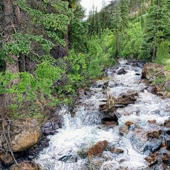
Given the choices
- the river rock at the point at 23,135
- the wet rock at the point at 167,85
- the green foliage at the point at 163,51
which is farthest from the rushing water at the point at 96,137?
the green foliage at the point at 163,51

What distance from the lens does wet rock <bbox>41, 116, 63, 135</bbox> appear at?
10.1 m

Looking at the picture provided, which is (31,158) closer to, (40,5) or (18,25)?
(18,25)

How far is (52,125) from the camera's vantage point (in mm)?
10641

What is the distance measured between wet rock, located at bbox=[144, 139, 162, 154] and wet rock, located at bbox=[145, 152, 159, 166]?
28cm

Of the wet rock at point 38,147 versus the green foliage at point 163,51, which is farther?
the green foliage at point 163,51

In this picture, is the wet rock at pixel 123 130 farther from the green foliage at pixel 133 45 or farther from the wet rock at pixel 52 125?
the green foliage at pixel 133 45

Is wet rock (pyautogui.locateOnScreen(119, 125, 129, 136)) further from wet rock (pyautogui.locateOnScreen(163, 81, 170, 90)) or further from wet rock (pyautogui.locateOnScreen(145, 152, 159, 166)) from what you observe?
wet rock (pyautogui.locateOnScreen(163, 81, 170, 90))

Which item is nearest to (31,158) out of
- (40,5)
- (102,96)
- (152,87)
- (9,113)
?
(9,113)

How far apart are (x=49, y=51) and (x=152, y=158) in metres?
6.69

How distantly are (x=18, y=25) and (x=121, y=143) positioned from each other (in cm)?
647

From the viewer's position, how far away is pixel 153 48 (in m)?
27.3

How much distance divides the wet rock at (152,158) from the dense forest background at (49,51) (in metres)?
3.94

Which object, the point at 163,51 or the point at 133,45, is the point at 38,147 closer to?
the point at 163,51

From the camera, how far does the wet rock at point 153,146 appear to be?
27.8 feet
